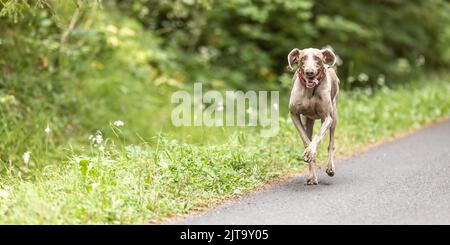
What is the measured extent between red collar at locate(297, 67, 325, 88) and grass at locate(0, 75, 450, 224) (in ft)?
4.16

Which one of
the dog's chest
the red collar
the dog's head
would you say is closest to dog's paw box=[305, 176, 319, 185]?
the dog's chest

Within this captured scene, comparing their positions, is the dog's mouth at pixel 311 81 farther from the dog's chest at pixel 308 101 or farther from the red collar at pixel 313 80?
the dog's chest at pixel 308 101

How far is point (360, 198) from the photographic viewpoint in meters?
7.83

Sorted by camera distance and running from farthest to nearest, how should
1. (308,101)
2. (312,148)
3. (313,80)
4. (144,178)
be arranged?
(308,101), (313,80), (312,148), (144,178)

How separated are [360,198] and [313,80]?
5.19ft

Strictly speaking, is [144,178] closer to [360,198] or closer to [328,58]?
[360,198]

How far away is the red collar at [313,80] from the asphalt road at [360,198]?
1239mm

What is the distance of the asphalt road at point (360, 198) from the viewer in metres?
6.99

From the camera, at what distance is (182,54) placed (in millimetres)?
18219

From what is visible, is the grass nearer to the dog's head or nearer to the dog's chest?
the dog's chest

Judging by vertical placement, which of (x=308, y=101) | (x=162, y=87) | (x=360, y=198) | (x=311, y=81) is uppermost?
(x=162, y=87)

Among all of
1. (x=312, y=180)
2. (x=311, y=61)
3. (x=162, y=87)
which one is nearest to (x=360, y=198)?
(x=312, y=180)

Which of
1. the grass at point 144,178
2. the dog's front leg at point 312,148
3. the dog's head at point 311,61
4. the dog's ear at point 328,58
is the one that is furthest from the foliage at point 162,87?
the dog's ear at point 328,58
